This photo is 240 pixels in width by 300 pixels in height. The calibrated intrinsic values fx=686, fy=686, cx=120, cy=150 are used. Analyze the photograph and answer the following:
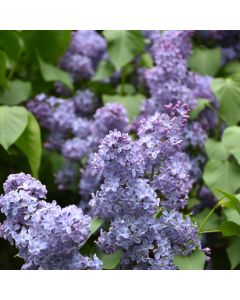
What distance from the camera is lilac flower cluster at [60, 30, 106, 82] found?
2.36m

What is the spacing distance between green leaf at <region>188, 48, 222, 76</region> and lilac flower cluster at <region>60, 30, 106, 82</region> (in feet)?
1.06

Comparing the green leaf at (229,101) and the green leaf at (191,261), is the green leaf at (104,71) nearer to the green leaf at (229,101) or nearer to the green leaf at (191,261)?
the green leaf at (229,101)

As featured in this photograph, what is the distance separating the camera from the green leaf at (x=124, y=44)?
2.24m

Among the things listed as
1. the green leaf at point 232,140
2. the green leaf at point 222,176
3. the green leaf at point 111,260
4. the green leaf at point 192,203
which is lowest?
the green leaf at point 192,203

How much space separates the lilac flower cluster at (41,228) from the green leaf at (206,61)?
1.20 meters

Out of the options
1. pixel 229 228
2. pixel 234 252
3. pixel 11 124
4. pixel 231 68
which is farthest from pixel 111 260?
pixel 231 68

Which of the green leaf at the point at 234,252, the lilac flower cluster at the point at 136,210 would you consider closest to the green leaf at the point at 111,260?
the lilac flower cluster at the point at 136,210

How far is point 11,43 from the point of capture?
7.32 ft

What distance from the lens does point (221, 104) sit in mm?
1966

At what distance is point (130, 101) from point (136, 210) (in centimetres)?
96

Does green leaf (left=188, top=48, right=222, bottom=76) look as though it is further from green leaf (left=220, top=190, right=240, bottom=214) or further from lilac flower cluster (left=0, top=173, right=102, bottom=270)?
lilac flower cluster (left=0, top=173, right=102, bottom=270)

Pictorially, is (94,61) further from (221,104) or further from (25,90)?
(221,104)

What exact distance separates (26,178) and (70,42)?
3.82ft

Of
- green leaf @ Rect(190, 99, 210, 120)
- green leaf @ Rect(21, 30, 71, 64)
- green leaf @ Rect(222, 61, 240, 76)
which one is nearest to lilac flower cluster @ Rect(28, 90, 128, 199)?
green leaf @ Rect(21, 30, 71, 64)
